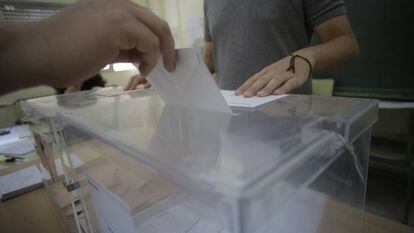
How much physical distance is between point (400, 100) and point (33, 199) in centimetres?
230

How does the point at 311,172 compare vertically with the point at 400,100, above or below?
above

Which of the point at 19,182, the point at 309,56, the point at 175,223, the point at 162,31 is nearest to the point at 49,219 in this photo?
the point at 19,182

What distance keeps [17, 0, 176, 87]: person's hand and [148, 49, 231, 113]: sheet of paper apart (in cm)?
6

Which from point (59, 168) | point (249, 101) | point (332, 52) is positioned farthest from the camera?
point (332, 52)

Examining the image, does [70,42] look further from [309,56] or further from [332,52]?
[332,52]

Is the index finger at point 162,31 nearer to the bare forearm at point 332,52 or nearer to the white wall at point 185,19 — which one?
the bare forearm at point 332,52

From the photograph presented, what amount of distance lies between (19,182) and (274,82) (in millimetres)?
915

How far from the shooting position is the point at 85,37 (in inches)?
12.3

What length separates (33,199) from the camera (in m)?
0.81

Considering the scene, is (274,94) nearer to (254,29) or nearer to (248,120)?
(248,120)

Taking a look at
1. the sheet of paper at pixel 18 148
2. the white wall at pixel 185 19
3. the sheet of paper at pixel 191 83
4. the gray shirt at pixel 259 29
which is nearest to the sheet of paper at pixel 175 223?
the sheet of paper at pixel 191 83

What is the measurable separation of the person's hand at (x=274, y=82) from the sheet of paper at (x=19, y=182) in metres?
0.78

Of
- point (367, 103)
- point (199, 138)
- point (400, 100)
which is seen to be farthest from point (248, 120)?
point (400, 100)

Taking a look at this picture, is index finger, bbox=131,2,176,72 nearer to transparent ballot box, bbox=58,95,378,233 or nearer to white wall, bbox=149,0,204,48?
transparent ballot box, bbox=58,95,378,233
